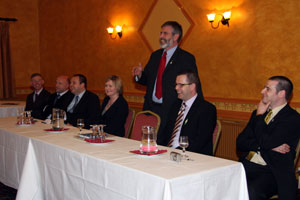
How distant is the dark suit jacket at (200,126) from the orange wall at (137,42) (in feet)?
6.85

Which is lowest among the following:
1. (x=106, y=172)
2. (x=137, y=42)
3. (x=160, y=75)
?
(x=106, y=172)

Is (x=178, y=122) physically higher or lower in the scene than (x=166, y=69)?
lower

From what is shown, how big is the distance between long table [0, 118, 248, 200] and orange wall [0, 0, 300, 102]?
2.82 meters

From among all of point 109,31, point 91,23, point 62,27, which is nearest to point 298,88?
point 109,31

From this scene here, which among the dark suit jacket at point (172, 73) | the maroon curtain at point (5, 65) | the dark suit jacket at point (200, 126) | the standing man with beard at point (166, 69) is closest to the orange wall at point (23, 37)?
the maroon curtain at point (5, 65)

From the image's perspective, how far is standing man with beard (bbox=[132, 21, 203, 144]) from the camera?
13.0ft

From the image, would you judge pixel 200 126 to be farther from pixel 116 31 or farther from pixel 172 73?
pixel 116 31

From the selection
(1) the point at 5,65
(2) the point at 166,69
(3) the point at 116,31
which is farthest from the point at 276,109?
(1) the point at 5,65

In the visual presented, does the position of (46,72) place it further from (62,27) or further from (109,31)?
(109,31)

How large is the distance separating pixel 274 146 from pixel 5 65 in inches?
304

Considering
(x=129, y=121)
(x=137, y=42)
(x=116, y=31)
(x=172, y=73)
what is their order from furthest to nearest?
(x=116, y=31) < (x=137, y=42) < (x=129, y=121) < (x=172, y=73)

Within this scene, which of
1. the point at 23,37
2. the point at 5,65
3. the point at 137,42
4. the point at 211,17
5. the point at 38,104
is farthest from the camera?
the point at 23,37

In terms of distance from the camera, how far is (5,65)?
8.84 metres

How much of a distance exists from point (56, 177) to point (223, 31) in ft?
11.8
